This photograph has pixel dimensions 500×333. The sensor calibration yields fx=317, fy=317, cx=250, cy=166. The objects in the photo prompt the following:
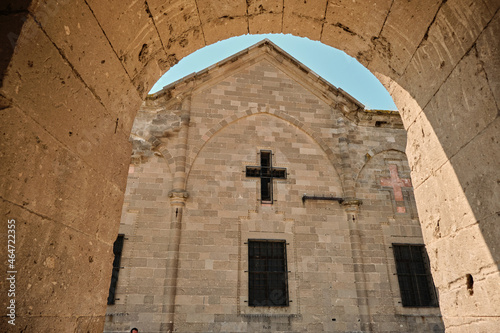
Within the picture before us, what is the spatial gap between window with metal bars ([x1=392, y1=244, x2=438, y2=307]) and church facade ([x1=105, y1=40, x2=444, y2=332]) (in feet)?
0.10

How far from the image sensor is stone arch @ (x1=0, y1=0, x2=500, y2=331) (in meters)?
1.62

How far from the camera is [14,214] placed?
1.49m

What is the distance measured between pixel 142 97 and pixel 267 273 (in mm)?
6504

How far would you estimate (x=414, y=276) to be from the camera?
8.71m

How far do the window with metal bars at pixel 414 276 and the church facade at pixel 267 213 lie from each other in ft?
0.10

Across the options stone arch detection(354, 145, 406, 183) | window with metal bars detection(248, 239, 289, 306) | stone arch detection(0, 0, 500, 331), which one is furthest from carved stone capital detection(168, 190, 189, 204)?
stone arch detection(0, 0, 500, 331)

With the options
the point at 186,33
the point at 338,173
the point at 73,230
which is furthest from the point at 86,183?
the point at 338,173

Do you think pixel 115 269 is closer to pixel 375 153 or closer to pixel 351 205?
pixel 351 205

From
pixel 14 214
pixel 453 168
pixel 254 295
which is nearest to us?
pixel 14 214

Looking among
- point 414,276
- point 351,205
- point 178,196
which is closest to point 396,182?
point 351,205

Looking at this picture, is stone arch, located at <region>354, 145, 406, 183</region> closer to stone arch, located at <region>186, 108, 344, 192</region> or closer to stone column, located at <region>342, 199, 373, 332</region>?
stone arch, located at <region>186, 108, 344, 192</region>

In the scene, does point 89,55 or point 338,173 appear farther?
point 338,173

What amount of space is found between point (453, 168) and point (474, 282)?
80cm

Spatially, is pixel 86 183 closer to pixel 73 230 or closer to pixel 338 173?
pixel 73 230
